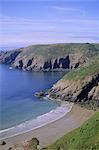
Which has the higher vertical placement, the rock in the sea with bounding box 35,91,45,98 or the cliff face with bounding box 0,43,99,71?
the cliff face with bounding box 0,43,99,71

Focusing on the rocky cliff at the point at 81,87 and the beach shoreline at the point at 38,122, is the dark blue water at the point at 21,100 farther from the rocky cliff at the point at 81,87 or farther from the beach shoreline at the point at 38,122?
the rocky cliff at the point at 81,87

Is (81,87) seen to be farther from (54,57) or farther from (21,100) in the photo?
(54,57)

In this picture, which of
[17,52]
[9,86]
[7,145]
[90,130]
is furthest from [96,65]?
[17,52]

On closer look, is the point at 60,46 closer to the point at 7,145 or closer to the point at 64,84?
the point at 64,84

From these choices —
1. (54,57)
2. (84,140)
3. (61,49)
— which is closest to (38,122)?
(84,140)

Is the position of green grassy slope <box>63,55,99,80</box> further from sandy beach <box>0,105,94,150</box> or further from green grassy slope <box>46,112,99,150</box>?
green grassy slope <box>46,112,99,150</box>

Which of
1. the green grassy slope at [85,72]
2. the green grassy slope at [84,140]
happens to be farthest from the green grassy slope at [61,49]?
the green grassy slope at [84,140]

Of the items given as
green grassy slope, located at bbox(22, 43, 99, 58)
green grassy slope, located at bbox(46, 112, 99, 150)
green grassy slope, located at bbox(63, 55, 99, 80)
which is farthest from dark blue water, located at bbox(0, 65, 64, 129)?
green grassy slope, located at bbox(22, 43, 99, 58)

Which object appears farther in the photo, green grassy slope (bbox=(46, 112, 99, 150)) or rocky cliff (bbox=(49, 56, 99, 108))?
rocky cliff (bbox=(49, 56, 99, 108))
